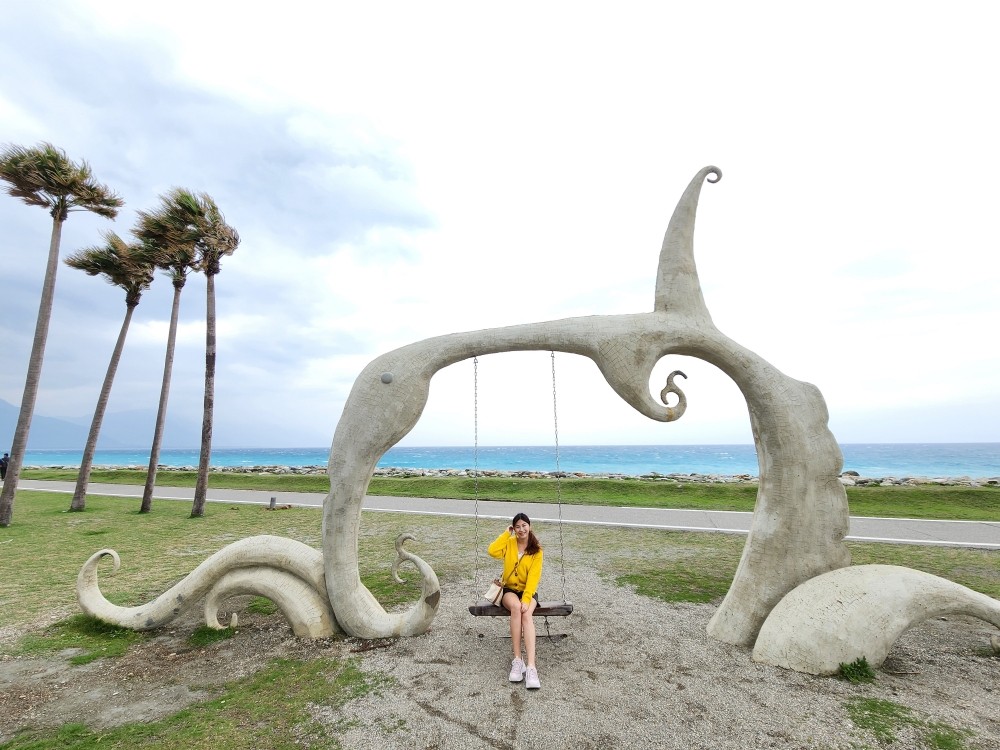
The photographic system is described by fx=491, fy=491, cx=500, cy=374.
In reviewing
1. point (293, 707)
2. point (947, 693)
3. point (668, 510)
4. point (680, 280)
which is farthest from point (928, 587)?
point (668, 510)

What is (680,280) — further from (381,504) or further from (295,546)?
(381,504)

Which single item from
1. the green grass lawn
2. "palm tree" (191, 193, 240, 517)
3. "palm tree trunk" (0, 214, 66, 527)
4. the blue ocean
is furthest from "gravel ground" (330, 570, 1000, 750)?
the blue ocean

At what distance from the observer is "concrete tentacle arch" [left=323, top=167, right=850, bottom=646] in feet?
15.1

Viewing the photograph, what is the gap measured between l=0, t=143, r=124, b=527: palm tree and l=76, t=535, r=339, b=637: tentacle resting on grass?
896cm

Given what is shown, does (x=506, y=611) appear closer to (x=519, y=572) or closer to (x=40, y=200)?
(x=519, y=572)

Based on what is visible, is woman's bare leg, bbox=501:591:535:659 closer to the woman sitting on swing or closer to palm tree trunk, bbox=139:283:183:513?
the woman sitting on swing

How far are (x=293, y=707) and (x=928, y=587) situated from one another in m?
5.24

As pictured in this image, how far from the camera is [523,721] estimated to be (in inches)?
134

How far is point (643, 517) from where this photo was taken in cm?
1213

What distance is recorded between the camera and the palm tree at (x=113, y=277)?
13430 millimetres

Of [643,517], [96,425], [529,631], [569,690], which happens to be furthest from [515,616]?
[96,425]

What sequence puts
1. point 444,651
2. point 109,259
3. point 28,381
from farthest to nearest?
point 109,259, point 28,381, point 444,651

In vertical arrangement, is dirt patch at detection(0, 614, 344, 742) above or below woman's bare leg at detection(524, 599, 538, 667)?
below

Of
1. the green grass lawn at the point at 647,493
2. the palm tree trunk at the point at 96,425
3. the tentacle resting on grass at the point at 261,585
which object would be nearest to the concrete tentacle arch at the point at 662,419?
the tentacle resting on grass at the point at 261,585
